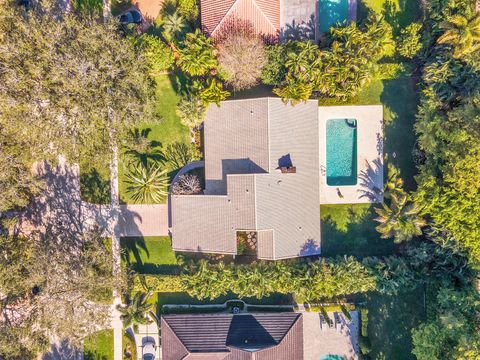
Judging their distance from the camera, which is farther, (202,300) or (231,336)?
(202,300)

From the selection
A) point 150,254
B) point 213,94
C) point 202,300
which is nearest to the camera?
point 213,94

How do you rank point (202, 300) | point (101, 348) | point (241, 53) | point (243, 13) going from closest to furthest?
point (241, 53) < point (243, 13) < point (202, 300) < point (101, 348)

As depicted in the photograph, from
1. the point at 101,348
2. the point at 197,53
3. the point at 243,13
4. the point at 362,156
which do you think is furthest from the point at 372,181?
the point at 101,348

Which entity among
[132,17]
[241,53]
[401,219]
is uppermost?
[132,17]

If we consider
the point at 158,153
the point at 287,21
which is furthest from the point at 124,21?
the point at 287,21

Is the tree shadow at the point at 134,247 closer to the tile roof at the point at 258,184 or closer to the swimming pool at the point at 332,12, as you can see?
the tile roof at the point at 258,184

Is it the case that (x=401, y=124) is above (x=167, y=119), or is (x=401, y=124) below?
below

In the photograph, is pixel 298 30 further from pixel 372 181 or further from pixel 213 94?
pixel 372 181
